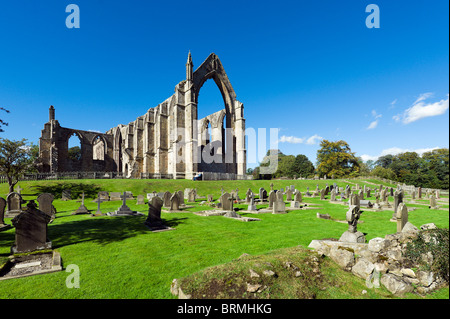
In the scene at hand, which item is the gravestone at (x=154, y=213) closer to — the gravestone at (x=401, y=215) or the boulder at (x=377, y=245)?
the boulder at (x=377, y=245)

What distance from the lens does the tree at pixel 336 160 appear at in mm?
53931

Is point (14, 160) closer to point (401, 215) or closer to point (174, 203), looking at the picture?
point (174, 203)

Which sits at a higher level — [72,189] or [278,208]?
[72,189]

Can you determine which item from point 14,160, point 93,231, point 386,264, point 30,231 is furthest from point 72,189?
point 386,264

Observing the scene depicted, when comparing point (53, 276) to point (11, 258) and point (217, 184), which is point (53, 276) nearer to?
point (11, 258)

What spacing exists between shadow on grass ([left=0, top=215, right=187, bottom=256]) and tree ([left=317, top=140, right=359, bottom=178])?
5384 centimetres

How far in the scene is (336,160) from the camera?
5453 cm

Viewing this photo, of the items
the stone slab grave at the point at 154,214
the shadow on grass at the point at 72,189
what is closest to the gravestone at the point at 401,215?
the stone slab grave at the point at 154,214

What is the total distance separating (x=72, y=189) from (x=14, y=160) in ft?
17.6

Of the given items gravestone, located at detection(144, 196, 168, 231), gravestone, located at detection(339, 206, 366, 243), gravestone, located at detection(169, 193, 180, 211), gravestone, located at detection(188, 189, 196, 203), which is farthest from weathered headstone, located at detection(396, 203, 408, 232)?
gravestone, located at detection(188, 189, 196, 203)

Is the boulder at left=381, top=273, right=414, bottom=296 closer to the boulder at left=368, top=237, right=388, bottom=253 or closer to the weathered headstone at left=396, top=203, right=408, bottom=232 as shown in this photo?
the boulder at left=368, top=237, right=388, bottom=253

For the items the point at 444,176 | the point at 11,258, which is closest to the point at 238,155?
the point at 11,258

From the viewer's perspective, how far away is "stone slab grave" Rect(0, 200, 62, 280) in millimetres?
4686

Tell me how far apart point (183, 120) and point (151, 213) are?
84.0 feet
